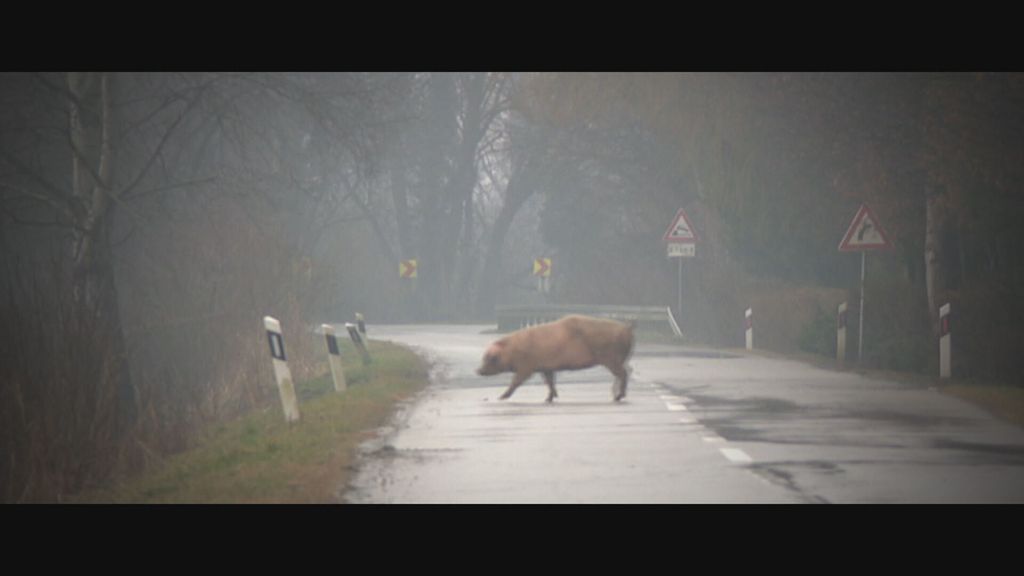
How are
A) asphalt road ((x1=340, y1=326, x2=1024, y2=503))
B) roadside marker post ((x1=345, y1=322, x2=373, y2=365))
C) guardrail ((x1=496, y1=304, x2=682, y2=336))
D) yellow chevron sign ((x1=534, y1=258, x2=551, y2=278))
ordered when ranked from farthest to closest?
yellow chevron sign ((x1=534, y1=258, x2=551, y2=278)) → guardrail ((x1=496, y1=304, x2=682, y2=336)) → roadside marker post ((x1=345, y1=322, x2=373, y2=365)) → asphalt road ((x1=340, y1=326, x2=1024, y2=503))

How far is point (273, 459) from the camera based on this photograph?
1295 cm

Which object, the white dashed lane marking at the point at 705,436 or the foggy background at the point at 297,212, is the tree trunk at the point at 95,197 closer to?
the foggy background at the point at 297,212

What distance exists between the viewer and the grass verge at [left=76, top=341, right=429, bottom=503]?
1094cm

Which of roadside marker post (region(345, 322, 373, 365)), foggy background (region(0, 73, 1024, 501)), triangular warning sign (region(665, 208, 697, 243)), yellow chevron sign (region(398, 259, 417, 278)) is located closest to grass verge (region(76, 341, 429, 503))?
foggy background (region(0, 73, 1024, 501))

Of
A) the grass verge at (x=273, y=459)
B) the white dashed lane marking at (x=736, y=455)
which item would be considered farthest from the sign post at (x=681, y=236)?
the white dashed lane marking at (x=736, y=455)

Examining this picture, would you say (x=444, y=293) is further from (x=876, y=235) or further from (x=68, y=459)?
(x=68, y=459)

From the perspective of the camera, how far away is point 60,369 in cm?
1468

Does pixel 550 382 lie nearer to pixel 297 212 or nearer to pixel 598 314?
pixel 598 314

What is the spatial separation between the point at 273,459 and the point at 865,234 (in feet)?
51.2

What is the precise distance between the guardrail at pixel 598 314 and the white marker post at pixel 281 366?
76.1 ft

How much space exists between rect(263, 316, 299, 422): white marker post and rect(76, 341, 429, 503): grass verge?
0.19 meters

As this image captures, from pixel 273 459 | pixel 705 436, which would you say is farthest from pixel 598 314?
pixel 273 459

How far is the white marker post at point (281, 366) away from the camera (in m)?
16.1

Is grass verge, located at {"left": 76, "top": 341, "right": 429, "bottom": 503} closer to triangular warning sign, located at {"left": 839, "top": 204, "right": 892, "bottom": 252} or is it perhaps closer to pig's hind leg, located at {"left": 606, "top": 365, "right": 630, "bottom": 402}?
pig's hind leg, located at {"left": 606, "top": 365, "right": 630, "bottom": 402}
